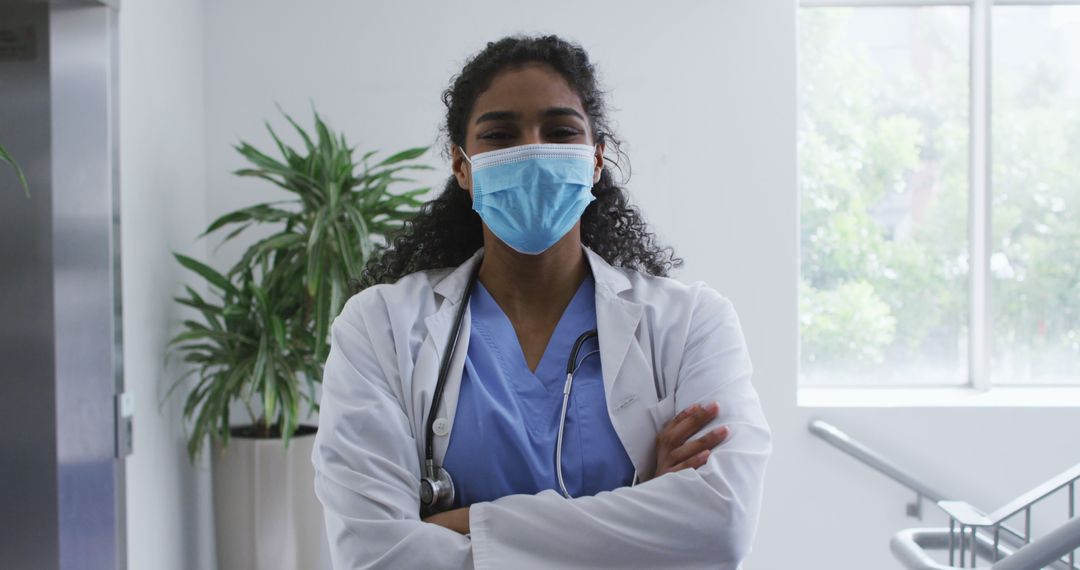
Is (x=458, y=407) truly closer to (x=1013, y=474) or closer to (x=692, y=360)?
(x=692, y=360)

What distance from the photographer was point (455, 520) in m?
1.30

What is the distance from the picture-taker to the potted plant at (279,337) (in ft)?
9.28

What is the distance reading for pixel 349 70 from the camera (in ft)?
11.3

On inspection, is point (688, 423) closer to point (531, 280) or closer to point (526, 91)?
point (531, 280)

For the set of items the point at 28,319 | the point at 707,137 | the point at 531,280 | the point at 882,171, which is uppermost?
the point at 707,137

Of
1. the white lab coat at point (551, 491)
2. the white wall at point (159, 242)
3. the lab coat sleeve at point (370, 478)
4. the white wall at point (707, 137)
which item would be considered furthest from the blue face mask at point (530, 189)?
the white wall at point (707, 137)

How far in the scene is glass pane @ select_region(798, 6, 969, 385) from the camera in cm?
380

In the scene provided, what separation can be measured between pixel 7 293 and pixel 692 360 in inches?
66.4

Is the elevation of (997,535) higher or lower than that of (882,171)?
lower

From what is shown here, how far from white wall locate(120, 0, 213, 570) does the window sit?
238 cm

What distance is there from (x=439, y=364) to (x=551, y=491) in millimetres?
260

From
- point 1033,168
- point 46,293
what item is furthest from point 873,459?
point 46,293

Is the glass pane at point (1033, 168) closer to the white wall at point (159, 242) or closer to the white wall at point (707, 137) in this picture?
the white wall at point (707, 137)

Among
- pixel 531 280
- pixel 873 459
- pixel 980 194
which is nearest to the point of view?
pixel 531 280
